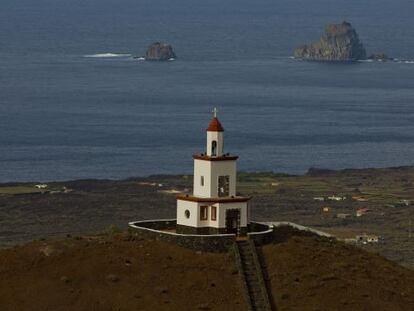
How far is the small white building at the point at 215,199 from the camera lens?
47.0m

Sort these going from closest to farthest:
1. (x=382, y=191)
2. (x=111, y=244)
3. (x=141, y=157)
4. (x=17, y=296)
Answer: (x=17, y=296)
(x=111, y=244)
(x=382, y=191)
(x=141, y=157)

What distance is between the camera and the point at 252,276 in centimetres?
4531

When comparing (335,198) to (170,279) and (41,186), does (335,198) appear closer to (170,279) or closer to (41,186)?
(41,186)

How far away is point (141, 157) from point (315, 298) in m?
115

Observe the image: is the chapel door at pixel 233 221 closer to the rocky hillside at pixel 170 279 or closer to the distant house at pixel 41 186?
the rocky hillside at pixel 170 279

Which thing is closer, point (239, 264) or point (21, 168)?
point (239, 264)

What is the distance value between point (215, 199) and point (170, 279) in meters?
2.85

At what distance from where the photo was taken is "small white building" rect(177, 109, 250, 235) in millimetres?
46969

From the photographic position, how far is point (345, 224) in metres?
108

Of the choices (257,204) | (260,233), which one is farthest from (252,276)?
(257,204)

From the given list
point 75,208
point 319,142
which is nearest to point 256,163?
point 319,142

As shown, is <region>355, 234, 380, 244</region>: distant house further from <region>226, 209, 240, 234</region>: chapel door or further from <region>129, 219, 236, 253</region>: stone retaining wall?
<region>129, 219, 236, 253</region>: stone retaining wall

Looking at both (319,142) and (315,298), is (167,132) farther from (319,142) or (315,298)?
(315,298)

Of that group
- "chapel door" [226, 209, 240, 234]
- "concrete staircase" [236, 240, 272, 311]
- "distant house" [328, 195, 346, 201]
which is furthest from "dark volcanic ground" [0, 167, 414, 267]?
"concrete staircase" [236, 240, 272, 311]
